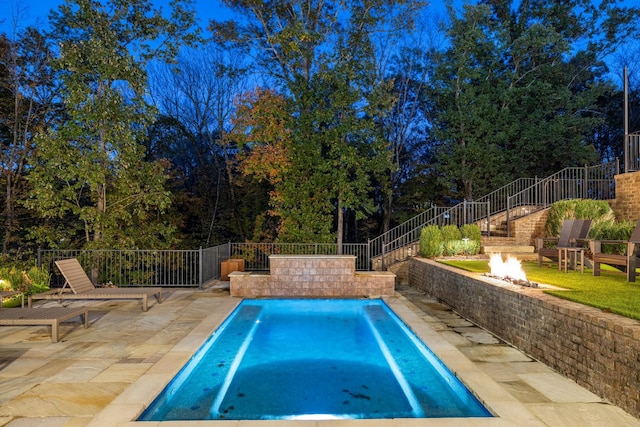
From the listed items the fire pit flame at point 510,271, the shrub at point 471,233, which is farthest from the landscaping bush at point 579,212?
the fire pit flame at point 510,271

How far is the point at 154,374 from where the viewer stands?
4.04 meters

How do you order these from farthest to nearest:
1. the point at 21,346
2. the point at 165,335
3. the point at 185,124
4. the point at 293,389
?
1. the point at 185,124
2. the point at 165,335
3. the point at 21,346
4. the point at 293,389

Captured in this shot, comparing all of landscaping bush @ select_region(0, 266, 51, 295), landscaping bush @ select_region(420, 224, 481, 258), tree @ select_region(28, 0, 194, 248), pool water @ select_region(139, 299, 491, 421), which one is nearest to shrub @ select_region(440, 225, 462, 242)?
landscaping bush @ select_region(420, 224, 481, 258)

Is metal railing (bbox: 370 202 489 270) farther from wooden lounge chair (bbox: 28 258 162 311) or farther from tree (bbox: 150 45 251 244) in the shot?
wooden lounge chair (bbox: 28 258 162 311)

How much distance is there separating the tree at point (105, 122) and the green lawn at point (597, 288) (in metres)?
8.96

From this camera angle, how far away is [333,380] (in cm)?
449

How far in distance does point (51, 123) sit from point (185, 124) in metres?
7.14

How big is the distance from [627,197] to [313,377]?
34.3 ft

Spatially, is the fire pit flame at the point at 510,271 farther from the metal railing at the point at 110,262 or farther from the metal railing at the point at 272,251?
the metal railing at the point at 110,262

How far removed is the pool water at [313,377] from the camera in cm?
364

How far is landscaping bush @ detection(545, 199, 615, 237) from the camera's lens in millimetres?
10344

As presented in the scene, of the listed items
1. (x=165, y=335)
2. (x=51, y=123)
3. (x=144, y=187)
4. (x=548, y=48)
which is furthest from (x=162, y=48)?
(x=548, y=48)

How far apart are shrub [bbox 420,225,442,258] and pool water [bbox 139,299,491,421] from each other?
4100 millimetres

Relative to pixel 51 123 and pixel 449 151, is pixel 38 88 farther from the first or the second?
pixel 449 151
